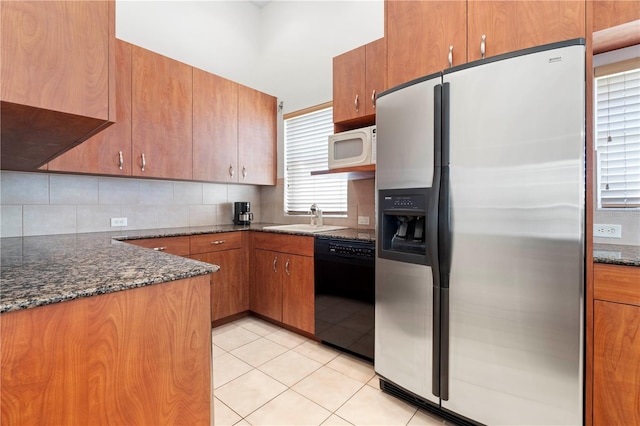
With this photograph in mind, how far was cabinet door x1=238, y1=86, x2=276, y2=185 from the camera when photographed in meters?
3.24

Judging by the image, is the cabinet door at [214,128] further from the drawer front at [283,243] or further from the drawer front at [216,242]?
the drawer front at [283,243]

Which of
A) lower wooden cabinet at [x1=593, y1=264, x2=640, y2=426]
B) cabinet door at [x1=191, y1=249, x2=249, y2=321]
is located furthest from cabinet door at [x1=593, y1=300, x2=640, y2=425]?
cabinet door at [x1=191, y1=249, x2=249, y2=321]

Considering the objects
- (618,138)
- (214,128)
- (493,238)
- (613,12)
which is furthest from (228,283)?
(613,12)

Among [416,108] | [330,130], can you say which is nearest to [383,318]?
[416,108]

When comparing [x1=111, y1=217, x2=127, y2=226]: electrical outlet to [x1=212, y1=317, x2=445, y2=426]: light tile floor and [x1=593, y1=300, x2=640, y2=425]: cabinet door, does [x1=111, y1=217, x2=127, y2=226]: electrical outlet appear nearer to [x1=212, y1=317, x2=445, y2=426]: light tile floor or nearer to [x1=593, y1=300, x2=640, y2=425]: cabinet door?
[x1=212, y1=317, x2=445, y2=426]: light tile floor

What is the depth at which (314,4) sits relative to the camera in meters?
3.26

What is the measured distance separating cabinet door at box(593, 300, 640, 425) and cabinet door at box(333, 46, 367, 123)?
191cm

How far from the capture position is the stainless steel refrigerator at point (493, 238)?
4.00ft

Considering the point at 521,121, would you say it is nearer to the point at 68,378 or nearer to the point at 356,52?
the point at 356,52

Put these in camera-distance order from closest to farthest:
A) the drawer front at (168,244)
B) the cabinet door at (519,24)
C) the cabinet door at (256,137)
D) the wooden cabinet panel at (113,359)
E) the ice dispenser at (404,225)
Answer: the wooden cabinet panel at (113,359)
the cabinet door at (519,24)
the ice dispenser at (404,225)
the drawer front at (168,244)
the cabinet door at (256,137)

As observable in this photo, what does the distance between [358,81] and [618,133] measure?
169 centimetres

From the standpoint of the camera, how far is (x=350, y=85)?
247 cm

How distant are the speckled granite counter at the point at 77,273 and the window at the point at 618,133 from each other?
218 cm

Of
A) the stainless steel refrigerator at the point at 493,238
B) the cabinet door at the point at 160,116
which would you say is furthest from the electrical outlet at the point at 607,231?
the cabinet door at the point at 160,116
